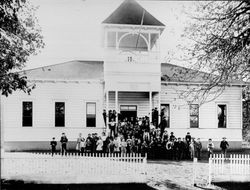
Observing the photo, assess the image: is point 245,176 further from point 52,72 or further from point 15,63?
point 52,72

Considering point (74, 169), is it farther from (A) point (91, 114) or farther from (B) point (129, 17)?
(B) point (129, 17)

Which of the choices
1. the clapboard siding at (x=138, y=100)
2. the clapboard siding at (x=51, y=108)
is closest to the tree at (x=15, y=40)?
the clapboard siding at (x=51, y=108)

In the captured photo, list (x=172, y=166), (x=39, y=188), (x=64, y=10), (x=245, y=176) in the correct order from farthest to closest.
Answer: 1. (x=172, y=166)
2. (x=245, y=176)
3. (x=39, y=188)
4. (x=64, y=10)

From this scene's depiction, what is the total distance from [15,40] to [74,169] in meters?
4.48

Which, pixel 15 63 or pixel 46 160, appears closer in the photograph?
pixel 15 63

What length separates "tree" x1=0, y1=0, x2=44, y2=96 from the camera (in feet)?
30.9

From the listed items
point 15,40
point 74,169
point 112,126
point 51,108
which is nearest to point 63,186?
point 74,169

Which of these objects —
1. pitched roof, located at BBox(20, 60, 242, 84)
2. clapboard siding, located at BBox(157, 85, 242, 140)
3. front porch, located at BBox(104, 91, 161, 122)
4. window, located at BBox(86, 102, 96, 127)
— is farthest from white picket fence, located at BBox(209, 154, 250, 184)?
window, located at BBox(86, 102, 96, 127)

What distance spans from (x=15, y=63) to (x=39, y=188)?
3841 mm

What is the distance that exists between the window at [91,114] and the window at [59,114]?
1.38 metres

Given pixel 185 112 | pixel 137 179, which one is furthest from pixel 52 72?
pixel 137 179

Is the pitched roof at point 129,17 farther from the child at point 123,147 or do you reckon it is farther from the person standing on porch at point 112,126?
the child at point 123,147

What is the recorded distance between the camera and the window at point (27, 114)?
59.9 ft

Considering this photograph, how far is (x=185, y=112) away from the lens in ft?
65.3
